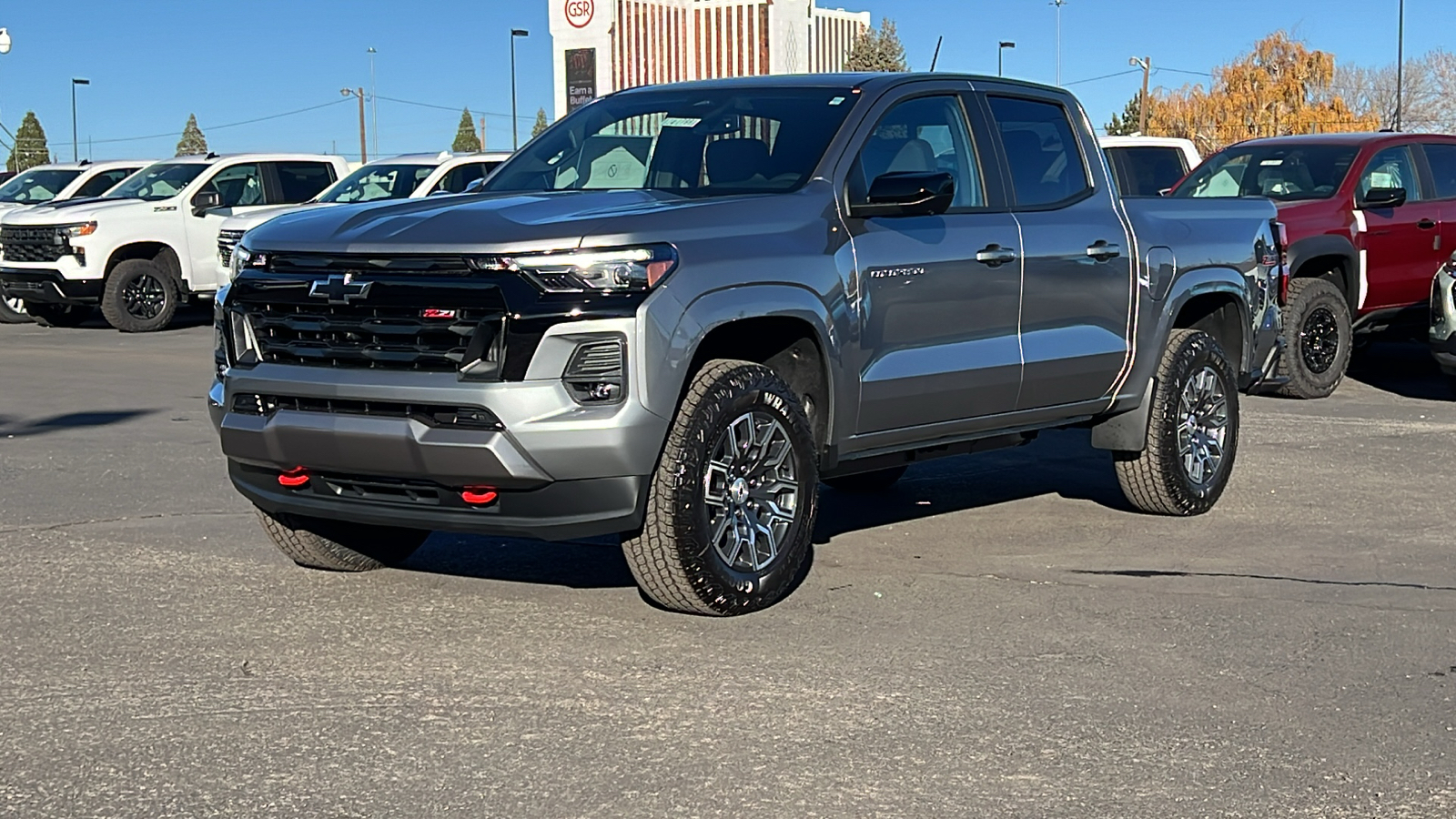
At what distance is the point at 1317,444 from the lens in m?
10.6

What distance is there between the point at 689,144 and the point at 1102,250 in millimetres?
1857

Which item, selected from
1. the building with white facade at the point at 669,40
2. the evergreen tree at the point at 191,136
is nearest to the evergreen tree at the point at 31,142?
the evergreen tree at the point at 191,136

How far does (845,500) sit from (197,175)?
13.8m

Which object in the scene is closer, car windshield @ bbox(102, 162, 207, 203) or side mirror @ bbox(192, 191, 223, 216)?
side mirror @ bbox(192, 191, 223, 216)

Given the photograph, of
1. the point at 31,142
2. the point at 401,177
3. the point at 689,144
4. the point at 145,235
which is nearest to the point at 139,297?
the point at 145,235

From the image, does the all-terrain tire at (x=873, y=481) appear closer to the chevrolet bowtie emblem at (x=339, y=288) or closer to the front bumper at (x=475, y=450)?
the front bumper at (x=475, y=450)

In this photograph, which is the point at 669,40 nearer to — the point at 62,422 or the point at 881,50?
the point at 62,422

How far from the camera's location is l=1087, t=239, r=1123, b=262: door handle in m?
7.58

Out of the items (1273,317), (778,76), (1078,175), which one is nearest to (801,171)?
(778,76)

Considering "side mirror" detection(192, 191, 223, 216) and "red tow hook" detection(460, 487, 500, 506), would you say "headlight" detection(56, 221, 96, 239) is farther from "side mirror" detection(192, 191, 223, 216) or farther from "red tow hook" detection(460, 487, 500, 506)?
"red tow hook" detection(460, 487, 500, 506)

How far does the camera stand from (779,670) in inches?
214

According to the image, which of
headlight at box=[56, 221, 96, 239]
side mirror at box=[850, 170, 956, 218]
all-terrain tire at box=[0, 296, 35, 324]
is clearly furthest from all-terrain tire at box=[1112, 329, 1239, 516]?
all-terrain tire at box=[0, 296, 35, 324]

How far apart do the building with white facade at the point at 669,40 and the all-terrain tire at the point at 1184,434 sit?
20.6 meters

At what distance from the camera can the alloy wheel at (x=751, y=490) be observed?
6004 millimetres
